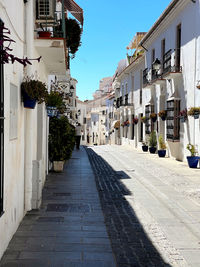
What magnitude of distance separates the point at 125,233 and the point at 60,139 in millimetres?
6390

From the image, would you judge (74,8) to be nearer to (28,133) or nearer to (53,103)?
(53,103)

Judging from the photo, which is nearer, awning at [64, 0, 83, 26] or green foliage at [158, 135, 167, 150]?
awning at [64, 0, 83, 26]

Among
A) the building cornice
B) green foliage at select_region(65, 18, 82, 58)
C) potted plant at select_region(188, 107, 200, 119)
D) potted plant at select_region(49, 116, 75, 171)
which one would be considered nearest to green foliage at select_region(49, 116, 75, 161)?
potted plant at select_region(49, 116, 75, 171)

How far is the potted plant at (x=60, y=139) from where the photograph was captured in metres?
11.3

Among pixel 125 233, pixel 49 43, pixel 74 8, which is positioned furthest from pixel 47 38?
pixel 125 233

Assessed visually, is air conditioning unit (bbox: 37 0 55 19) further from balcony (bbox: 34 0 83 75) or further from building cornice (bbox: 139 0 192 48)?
building cornice (bbox: 139 0 192 48)

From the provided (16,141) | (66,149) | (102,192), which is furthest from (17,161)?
(66,149)

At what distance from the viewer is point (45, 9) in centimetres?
790

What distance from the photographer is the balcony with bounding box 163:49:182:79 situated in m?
15.5

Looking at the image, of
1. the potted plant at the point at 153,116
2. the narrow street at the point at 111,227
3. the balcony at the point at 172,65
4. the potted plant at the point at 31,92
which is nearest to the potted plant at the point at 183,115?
the balcony at the point at 172,65

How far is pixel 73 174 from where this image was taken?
11.3 metres

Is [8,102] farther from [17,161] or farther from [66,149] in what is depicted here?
[66,149]

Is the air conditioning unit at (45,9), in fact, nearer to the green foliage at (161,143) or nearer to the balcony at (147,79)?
the green foliage at (161,143)

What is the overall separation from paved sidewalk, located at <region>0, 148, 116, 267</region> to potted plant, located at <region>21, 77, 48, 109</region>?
198cm
